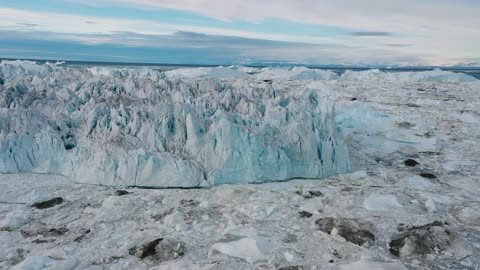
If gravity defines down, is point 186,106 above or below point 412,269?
above

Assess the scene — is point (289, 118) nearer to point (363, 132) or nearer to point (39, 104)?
point (363, 132)

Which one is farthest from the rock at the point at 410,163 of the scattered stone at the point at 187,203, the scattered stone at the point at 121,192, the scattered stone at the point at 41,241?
the scattered stone at the point at 41,241

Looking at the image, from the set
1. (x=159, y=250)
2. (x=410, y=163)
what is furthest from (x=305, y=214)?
(x=410, y=163)

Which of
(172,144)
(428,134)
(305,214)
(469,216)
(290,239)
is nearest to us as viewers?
(290,239)

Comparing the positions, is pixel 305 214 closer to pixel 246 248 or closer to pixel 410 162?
pixel 246 248

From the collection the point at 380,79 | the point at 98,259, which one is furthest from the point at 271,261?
the point at 380,79

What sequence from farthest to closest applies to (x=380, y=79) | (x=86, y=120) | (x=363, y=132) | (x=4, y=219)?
1. (x=380, y=79)
2. (x=363, y=132)
3. (x=86, y=120)
4. (x=4, y=219)
